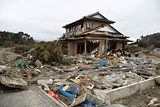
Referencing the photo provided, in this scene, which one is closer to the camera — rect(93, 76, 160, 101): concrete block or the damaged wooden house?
rect(93, 76, 160, 101): concrete block

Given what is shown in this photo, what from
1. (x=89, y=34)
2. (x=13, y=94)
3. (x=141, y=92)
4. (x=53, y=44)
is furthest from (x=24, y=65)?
(x=89, y=34)

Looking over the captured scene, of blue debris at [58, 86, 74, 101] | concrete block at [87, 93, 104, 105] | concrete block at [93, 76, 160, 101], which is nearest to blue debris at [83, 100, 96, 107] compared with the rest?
concrete block at [87, 93, 104, 105]

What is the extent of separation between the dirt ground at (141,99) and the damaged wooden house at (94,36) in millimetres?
9905

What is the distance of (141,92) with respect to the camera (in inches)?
169

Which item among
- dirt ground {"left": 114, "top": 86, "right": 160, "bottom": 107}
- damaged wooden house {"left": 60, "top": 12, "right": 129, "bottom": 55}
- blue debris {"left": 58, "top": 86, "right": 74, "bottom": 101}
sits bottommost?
dirt ground {"left": 114, "top": 86, "right": 160, "bottom": 107}

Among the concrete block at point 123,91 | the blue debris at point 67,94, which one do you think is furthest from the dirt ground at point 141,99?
the blue debris at point 67,94

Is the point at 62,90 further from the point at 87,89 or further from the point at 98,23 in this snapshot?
the point at 98,23

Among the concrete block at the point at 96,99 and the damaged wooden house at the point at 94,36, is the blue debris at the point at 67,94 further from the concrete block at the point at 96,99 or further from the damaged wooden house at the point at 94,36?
the damaged wooden house at the point at 94,36

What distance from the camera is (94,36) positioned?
14477 millimetres

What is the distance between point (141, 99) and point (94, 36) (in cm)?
1152

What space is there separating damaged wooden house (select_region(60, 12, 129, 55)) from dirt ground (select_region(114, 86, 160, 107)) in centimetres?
991

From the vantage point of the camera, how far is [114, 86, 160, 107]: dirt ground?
3.38m

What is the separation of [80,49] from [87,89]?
14.3m

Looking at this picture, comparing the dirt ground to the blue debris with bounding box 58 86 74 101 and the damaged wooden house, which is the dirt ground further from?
the damaged wooden house
